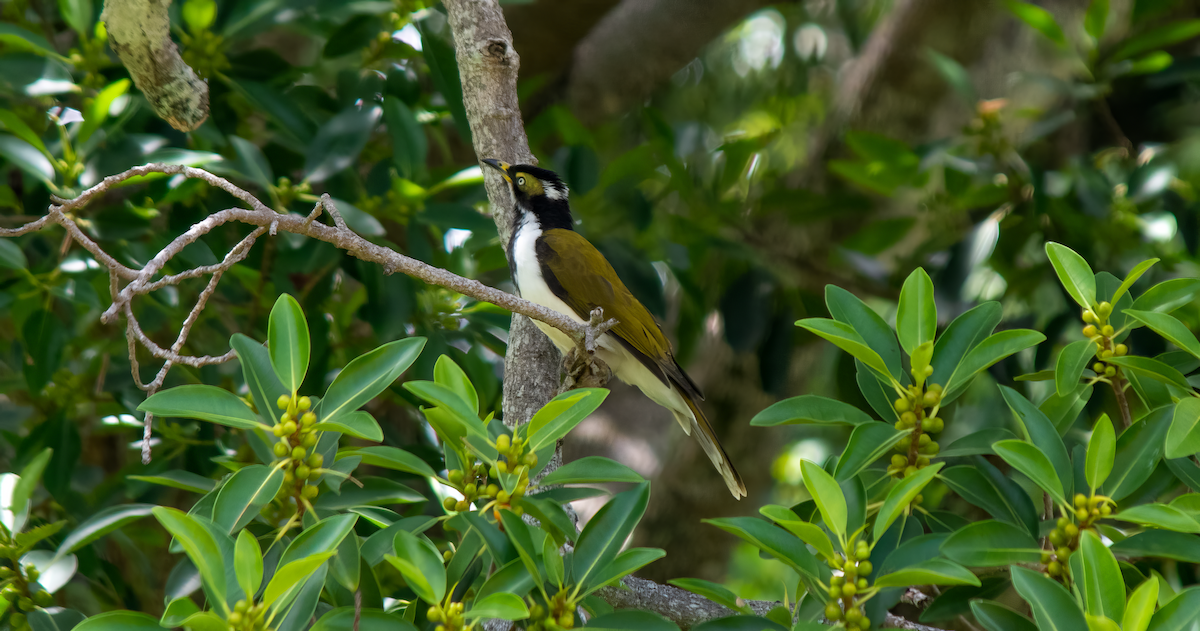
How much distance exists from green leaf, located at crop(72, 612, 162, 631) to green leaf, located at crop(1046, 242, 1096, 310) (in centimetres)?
182

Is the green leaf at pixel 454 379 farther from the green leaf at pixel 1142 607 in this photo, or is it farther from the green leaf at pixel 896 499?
the green leaf at pixel 1142 607

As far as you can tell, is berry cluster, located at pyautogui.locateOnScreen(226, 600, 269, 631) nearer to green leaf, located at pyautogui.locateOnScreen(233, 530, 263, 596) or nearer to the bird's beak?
green leaf, located at pyautogui.locateOnScreen(233, 530, 263, 596)

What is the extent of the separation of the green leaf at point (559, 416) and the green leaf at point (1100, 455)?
0.88 metres

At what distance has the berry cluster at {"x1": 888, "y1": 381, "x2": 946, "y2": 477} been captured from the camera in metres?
1.68

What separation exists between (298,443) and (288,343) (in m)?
0.19

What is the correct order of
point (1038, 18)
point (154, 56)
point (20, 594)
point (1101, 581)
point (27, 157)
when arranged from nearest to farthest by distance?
point (1101, 581) < point (20, 594) < point (154, 56) < point (27, 157) < point (1038, 18)

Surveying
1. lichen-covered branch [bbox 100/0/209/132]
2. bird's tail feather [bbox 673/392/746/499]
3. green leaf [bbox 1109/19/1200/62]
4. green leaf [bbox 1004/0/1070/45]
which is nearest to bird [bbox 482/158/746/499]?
bird's tail feather [bbox 673/392/746/499]

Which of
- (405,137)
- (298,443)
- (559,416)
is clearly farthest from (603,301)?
(298,443)

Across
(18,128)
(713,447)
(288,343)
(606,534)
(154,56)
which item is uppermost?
(154,56)

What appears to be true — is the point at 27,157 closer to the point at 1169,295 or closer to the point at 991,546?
the point at 991,546

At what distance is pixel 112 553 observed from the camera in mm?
3959

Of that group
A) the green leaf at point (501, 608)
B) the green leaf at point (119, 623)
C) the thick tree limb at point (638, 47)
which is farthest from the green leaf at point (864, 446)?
the thick tree limb at point (638, 47)

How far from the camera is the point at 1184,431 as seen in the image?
1.49 meters

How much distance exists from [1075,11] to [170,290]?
16.3ft
